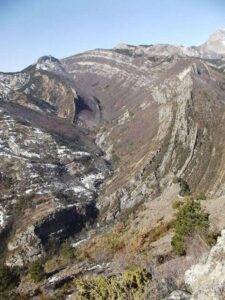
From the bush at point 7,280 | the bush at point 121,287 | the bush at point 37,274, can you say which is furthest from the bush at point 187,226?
the bush at point 7,280

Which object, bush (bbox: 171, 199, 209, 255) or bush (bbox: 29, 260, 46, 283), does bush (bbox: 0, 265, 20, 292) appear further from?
bush (bbox: 171, 199, 209, 255)

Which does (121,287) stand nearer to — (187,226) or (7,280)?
(187,226)

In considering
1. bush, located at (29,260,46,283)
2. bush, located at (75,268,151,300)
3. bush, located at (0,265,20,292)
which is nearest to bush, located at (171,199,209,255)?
bush, located at (75,268,151,300)

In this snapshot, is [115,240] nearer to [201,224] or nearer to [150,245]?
[150,245]

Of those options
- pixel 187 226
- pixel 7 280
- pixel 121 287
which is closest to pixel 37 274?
pixel 7 280

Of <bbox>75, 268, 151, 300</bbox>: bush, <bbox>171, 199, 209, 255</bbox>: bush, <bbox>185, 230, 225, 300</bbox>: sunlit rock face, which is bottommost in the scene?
<bbox>75, 268, 151, 300</bbox>: bush

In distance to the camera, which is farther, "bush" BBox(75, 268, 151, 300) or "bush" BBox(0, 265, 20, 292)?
"bush" BBox(0, 265, 20, 292)

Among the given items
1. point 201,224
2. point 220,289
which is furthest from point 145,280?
point 201,224
